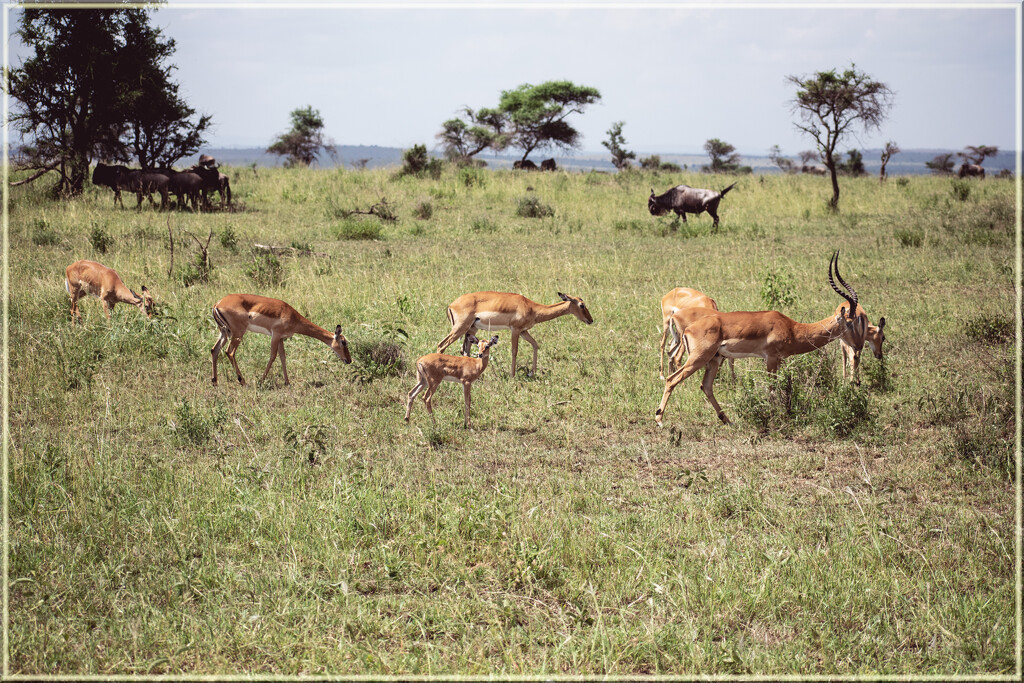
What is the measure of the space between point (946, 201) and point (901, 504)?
1751 cm

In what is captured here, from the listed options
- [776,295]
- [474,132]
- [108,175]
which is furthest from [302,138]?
[776,295]

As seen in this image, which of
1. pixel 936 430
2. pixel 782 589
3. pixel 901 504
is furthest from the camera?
pixel 936 430

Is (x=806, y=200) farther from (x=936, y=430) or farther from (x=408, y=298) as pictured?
(x=936, y=430)

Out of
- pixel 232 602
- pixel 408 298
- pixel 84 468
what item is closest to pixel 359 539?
pixel 232 602

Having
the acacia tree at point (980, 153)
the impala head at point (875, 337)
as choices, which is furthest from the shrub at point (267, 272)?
the acacia tree at point (980, 153)

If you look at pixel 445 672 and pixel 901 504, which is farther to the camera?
pixel 901 504

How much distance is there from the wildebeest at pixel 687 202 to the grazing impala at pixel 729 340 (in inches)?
449

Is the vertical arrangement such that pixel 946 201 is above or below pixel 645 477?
above

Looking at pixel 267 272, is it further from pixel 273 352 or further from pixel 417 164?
pixel 417 164

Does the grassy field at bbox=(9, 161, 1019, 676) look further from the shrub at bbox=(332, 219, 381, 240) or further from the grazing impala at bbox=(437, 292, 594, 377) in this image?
the shrub at bbox=(332, 219, 381, 240)

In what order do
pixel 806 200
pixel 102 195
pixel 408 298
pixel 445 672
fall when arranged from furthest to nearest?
pixel 806 200 < pixel 102 195 < pixel 408 298 < pixel 445 672

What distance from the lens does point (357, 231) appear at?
1523cm

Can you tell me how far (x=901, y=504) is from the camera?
16.6 ft

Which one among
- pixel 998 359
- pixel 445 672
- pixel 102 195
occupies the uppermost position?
pixel 102 195
